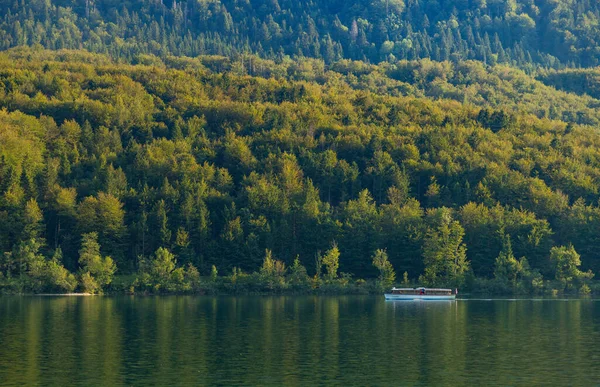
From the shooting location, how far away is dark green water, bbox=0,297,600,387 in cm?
6209

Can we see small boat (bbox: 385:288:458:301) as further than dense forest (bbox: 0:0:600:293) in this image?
A: No

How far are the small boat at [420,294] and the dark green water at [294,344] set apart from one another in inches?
606

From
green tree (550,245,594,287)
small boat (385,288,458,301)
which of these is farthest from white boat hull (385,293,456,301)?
green tree (550,245,594,287)

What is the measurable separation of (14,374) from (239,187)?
111m

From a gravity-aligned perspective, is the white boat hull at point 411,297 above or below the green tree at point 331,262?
below

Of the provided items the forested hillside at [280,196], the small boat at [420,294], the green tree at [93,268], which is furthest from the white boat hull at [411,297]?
the green tree at [93,268]

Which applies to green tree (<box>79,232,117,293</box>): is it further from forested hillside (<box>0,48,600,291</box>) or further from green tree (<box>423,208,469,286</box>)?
green tree (<box>423,208,469,286</box>)

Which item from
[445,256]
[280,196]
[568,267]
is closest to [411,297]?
[445,256]

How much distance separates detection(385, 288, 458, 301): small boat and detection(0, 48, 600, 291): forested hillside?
7711 mm

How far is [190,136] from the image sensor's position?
187750 millimetres

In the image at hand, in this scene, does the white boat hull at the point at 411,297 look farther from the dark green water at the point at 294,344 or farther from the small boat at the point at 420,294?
the dark green water at the point at 294,344

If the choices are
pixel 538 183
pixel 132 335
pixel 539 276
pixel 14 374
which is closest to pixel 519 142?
pixel 538 183

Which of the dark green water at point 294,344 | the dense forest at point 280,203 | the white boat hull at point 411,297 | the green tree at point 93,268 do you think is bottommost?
the dark green water at point 294,344

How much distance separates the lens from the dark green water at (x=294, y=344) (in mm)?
62094
